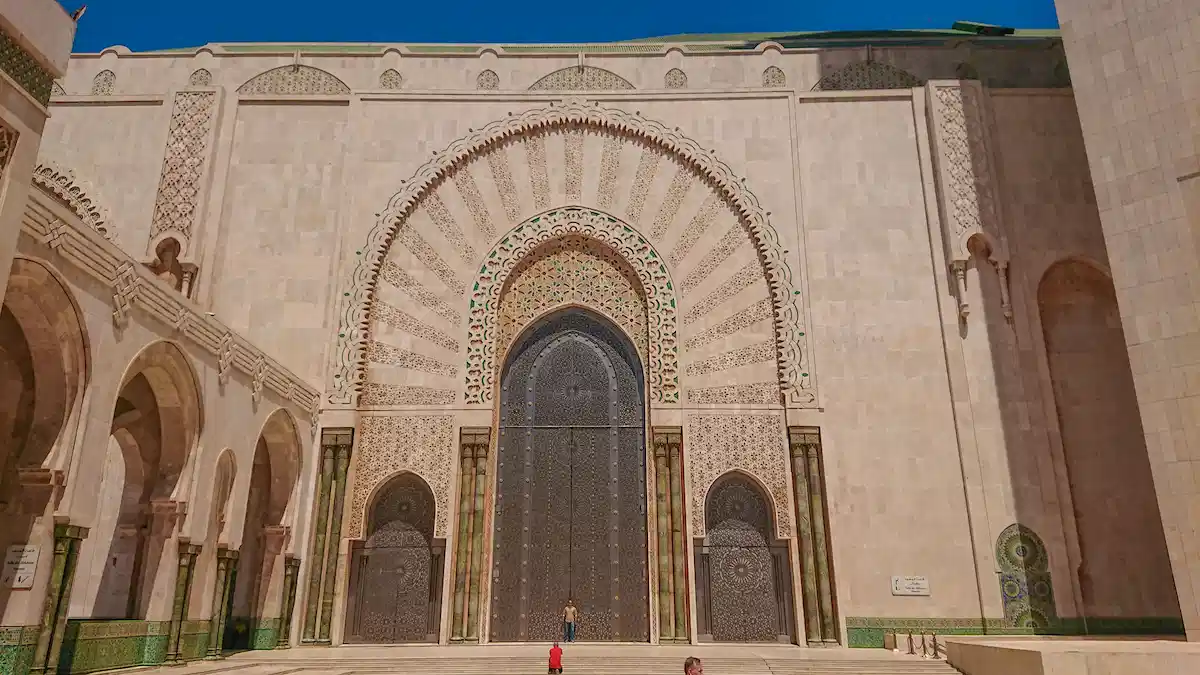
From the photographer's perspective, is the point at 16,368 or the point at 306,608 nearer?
the point at 16,368

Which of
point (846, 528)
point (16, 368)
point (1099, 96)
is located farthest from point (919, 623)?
point (16, 368)

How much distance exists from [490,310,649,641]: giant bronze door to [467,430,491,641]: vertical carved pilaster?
216 millimetres

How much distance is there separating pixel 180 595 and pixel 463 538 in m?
2.47

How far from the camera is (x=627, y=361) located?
8281mm

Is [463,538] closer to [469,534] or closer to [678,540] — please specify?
[469,534]

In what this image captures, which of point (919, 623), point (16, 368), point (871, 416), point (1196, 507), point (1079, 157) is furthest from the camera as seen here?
point (1079, 157)

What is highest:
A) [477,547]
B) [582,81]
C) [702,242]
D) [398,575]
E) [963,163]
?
[582,81]

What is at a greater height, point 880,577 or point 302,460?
point 302,460

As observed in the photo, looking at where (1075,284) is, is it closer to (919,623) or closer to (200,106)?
(919,623)

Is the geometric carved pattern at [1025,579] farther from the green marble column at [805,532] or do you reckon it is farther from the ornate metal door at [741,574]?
the ornate metal door at [741,574]

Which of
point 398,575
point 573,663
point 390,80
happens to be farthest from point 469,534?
point 390,80

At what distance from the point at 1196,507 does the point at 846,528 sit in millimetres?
2642

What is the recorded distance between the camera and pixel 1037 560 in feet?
23.6

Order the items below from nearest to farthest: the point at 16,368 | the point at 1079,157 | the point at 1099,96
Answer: the point at 16,368, the point at 1099,96, the point at 1079,157
